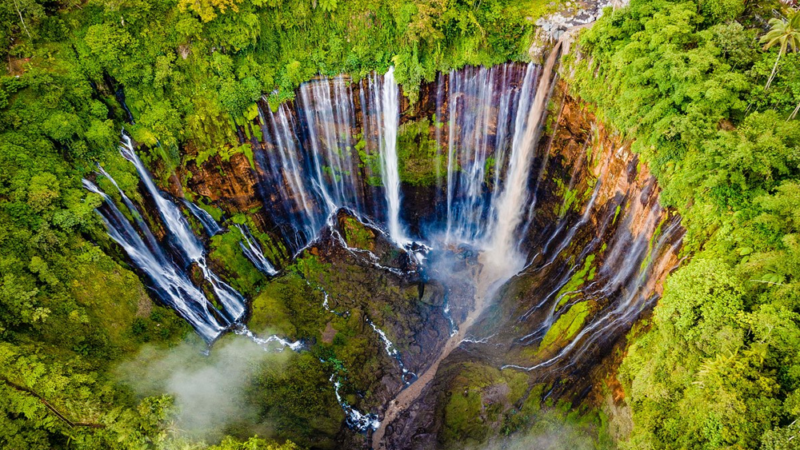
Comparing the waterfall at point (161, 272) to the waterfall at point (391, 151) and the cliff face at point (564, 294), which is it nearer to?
the cliff face at point (564, 294)

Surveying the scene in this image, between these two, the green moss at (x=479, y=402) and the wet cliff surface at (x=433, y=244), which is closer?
the wet cliff surface at (x=433, y=244)

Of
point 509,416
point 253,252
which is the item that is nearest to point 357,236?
point 253,252

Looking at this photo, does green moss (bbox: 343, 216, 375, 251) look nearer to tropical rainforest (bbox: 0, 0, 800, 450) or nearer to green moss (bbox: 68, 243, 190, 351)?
tropical rainforest (bbox: 0, 0, 800, 450)

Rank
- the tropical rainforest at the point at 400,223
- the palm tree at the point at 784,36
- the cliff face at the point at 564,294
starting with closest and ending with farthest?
the tropical rainforest at the point at 400,223
the palm tree at the point at 784,36
the cliff face at the point at 564,294

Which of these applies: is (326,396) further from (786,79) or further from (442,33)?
(786,79)

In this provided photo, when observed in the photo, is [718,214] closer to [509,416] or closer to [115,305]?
[509,416]

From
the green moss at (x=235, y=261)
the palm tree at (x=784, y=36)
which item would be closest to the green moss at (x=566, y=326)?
the palm tree at (x=784, y=36)
